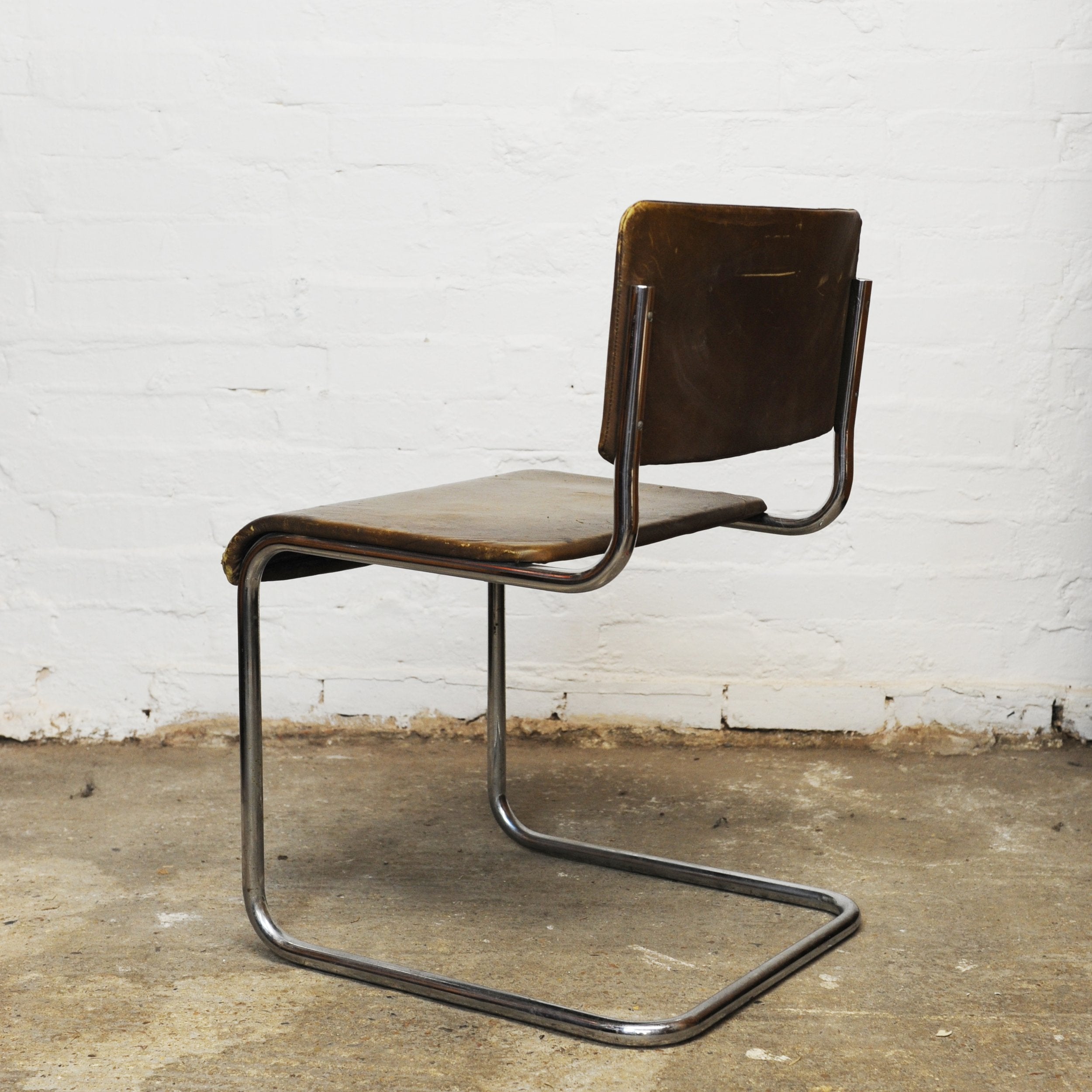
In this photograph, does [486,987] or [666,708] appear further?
[666,708]

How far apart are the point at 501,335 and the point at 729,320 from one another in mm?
1086

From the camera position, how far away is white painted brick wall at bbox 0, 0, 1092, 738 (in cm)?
240

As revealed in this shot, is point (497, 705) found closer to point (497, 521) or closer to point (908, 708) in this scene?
point (497, 521)

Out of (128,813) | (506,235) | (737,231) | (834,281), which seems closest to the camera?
(737,231)

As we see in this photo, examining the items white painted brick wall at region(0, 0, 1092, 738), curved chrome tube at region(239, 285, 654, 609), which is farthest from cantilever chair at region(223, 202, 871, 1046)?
white painted brick wall at region(0, 0, 1092, 738)

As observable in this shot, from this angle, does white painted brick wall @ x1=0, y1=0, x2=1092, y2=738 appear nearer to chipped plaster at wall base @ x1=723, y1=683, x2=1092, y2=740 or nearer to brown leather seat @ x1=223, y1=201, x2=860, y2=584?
chipped plaster at wall base @ x1=723, y1=683, x2=1092, y2=740

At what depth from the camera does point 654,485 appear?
180cm

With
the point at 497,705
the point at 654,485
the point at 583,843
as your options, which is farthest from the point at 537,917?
the point at 654,485

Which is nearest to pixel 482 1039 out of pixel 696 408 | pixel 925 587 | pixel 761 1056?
pixel 761 1056

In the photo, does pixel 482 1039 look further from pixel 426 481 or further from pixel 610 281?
pixel 610 281

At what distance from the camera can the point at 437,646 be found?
8.38 feet

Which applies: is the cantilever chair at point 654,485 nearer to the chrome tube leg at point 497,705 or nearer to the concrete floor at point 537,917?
the concrete floor at point 537,917

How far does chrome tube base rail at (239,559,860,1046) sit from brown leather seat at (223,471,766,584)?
0.03m

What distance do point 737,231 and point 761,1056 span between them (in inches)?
31.3
